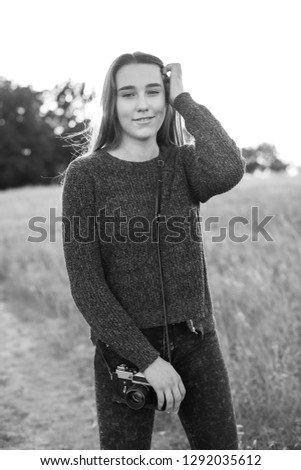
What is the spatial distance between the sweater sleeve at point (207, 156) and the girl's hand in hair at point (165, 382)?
0.61m

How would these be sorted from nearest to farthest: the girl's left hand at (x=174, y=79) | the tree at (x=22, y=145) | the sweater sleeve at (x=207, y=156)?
the sweater sleeve at (x=207, y=156) → the girl's left hand at (x=174, y=79) → the tree at (x=22, y=145)

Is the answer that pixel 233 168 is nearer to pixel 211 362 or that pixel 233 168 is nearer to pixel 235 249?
pixel 211 362

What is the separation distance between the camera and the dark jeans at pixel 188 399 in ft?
5.83

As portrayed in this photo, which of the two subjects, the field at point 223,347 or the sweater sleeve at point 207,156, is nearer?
the sweater sleeve at point 207,156

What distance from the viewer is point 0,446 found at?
3035 millimetres

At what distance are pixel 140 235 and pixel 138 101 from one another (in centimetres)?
48

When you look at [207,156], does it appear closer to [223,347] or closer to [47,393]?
[223,347]

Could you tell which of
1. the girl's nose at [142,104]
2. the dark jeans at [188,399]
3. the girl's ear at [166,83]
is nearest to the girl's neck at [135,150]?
the girl's nose at [142,104]

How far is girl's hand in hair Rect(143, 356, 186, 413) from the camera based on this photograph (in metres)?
1.69

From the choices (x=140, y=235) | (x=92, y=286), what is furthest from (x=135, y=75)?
(x=92, y=286)

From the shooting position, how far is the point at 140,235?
1788 millimetres

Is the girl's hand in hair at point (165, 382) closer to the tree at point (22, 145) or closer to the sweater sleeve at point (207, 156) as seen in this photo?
the sweater sleeve at point (207, 156)

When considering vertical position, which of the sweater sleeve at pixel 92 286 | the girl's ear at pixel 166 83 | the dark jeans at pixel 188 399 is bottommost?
the dark jeans at pixel 188 399

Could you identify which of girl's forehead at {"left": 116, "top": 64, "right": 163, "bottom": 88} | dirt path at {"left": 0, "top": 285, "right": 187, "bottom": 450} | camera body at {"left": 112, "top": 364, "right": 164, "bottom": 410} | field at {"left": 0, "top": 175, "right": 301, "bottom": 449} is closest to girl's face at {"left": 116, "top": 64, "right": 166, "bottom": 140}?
girl's forehead at {"left": 116, "top": 64, "right": 163, "bottom": 88}
